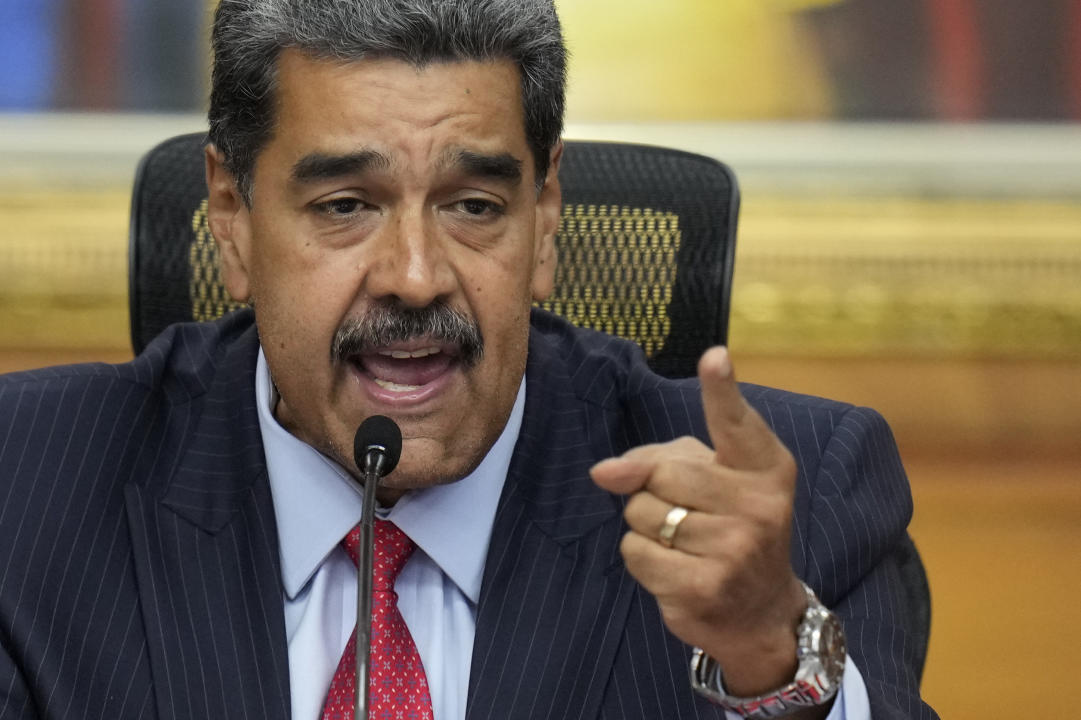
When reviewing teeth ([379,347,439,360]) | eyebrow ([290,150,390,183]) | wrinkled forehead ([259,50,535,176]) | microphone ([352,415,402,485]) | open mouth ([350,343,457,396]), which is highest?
wrinkled forehead ([259,50,535,176])

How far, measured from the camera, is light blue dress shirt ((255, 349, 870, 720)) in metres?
1.48

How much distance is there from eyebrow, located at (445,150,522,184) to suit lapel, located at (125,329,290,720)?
376 millimetres

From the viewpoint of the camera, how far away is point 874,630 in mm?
1488

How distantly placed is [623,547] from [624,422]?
52 centimetres

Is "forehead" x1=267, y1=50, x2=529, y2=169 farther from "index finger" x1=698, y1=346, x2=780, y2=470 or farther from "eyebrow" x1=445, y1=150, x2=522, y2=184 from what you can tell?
"index finger" x1=698, y1=346, x2=780, y2=470

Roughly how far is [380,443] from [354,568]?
1.17 feet

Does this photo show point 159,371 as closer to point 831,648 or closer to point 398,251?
point 398,251

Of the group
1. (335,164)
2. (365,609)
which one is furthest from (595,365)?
(365,609)

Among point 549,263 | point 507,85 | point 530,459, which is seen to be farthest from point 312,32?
point 530,459

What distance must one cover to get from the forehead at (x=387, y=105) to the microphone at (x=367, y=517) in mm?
343

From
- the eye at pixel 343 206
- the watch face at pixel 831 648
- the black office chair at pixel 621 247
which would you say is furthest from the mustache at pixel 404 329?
the watch face at pixel 831 648

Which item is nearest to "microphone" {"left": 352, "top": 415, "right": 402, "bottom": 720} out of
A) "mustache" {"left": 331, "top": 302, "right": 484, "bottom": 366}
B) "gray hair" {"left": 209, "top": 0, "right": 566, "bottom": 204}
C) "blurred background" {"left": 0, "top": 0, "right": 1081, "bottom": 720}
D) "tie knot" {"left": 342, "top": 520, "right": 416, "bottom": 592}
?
"mustache" {"left": 331, "top": 302, "right": 484, "bottom": 366}

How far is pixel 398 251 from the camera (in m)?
1.45

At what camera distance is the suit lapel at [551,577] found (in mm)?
1452
